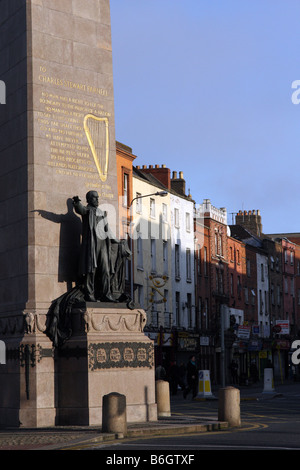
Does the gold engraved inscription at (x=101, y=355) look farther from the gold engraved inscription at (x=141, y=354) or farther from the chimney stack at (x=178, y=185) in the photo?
the chimney stack at (x=178, y=185)

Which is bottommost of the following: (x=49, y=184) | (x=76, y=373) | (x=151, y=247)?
(x=76, y=373)

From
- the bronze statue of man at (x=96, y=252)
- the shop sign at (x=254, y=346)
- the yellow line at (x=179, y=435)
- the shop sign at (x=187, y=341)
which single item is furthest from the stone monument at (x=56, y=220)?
the shop sign at (x=254, y=346)

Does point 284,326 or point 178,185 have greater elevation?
point 178,185

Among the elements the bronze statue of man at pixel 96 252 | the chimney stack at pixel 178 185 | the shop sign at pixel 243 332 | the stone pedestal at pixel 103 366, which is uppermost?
the chimney stack at pixel 178 185

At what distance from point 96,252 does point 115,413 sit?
4.98m

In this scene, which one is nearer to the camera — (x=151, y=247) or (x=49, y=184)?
(x=49, y=184)

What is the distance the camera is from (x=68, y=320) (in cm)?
2134

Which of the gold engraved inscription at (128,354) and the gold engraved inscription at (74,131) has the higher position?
the gold engraved inscription at (74,131)

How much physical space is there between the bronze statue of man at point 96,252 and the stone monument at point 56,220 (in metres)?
0.39

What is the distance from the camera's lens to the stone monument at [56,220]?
69.3 feet

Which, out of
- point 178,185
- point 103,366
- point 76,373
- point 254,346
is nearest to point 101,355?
point 103,366

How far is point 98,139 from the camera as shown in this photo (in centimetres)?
2361

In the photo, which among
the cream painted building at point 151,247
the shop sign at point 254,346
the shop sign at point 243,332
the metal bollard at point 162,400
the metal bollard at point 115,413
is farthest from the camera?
the shop sign at point 254,346

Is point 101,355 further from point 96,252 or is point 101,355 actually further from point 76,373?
point 96,252
